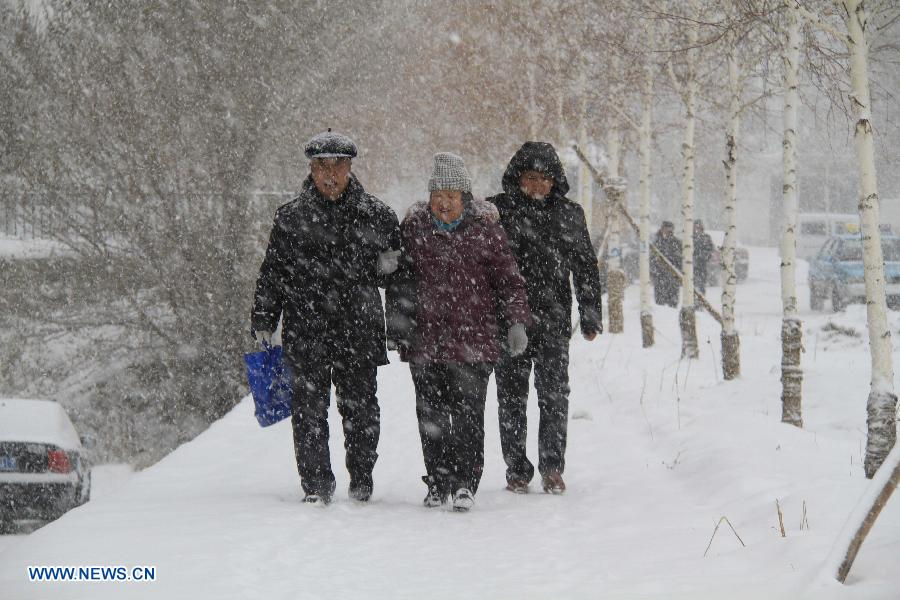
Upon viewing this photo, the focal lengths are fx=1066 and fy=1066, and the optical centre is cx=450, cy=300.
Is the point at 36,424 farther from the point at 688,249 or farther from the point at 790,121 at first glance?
the point at 688,249

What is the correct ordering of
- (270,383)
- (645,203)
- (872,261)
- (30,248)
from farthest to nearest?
(30,248) → (645,203) → (872,261) → (270,383)

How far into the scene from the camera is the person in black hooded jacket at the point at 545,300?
662 centimetres

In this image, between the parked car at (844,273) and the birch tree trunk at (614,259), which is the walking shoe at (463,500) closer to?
the birch tree trunk at (614,259)

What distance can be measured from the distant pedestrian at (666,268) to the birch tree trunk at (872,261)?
51.9ft

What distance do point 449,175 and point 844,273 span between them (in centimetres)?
2001

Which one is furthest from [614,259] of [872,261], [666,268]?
[872,261]

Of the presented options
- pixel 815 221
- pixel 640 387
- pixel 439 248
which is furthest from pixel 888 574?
pixel 815 221

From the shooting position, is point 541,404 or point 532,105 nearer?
point 541,404

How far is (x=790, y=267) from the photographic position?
10195 mm

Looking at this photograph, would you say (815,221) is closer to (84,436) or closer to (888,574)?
(84,436)

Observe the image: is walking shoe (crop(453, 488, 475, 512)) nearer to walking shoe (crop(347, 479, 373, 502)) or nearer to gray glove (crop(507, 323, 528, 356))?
walking shoe (crop(347, 479, 373, 502))

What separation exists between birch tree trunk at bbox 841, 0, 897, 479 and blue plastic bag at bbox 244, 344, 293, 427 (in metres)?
3.88

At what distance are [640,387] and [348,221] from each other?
19.9 feet

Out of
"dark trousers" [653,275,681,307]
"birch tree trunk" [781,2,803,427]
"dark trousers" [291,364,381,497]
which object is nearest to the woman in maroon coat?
"dark trousers" [291,364,381,497]
